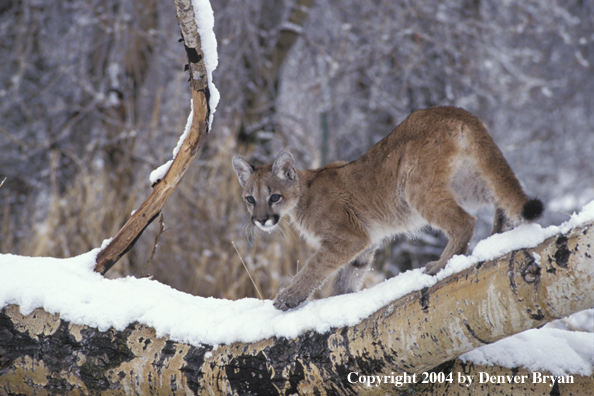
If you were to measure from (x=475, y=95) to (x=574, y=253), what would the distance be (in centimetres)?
731

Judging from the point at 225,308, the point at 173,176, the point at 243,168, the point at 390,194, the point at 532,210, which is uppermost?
the point at 532,210

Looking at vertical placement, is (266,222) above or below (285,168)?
below

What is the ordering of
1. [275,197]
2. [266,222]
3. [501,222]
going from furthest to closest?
[275,197] → [266,222] → [501,222]

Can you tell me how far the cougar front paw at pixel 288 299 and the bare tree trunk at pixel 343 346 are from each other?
0.56m

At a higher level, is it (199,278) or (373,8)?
(373,8)

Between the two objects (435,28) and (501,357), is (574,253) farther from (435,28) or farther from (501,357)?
(435,28)

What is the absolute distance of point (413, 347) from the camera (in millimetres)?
2215

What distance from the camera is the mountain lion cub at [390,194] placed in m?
2.96

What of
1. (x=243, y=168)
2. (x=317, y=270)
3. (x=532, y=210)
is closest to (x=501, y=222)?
(x=532, y=210)

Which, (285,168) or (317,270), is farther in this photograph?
(285,168)

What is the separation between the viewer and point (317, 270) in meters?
3.54

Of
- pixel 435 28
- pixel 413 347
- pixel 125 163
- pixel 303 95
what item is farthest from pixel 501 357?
pixel 303 95

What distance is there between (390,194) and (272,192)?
1043 mm

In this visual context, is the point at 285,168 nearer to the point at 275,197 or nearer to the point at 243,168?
the point at 275,197
